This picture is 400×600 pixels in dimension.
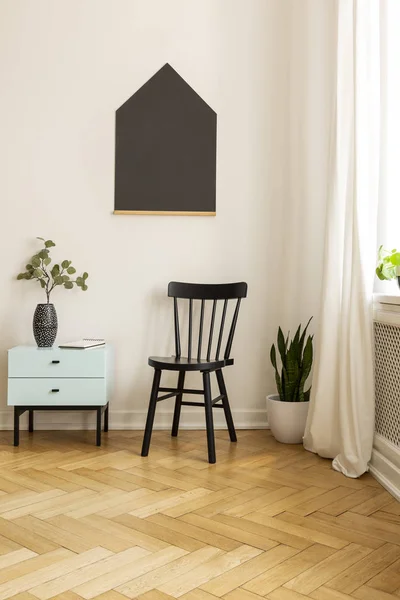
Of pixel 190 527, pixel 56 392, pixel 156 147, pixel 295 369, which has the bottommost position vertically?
pixel 190 527

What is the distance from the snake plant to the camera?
3.22 m

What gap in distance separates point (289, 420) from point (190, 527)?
1223 mm

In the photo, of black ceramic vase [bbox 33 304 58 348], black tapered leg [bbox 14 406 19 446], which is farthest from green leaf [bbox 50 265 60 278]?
black tapered leg [bbox 14 406 19 446]

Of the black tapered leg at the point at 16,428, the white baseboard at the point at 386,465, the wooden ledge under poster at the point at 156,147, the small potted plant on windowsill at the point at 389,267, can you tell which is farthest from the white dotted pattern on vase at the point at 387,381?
the black tapered leg at the point at 16,428

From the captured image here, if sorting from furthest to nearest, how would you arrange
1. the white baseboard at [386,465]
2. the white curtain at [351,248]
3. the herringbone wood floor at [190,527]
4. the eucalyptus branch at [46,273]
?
the eucalyptus branch at [46,273] → the white curtain at [351,248] → the white baseboard at [386,465] → the herringbone wood floor at [190,527]

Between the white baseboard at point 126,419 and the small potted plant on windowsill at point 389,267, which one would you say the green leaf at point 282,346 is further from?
the small potted plant on windowsill at point 389,267

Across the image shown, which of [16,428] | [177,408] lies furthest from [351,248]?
[16,428]

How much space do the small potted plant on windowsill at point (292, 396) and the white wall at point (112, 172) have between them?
0.32m

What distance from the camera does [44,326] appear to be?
3252mm

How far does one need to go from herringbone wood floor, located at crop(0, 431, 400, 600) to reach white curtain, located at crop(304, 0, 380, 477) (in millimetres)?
227

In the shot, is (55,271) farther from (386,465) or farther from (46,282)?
(386,465)

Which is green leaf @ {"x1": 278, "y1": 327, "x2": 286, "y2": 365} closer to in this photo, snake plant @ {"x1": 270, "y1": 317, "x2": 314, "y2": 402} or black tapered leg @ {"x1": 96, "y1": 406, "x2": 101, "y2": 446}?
snake plant @ {"x1": 270, "y1": 317, "x2": 314, "y2": 402}

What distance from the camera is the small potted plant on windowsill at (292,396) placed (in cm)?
321

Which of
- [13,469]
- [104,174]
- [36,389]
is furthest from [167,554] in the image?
[104,174]
